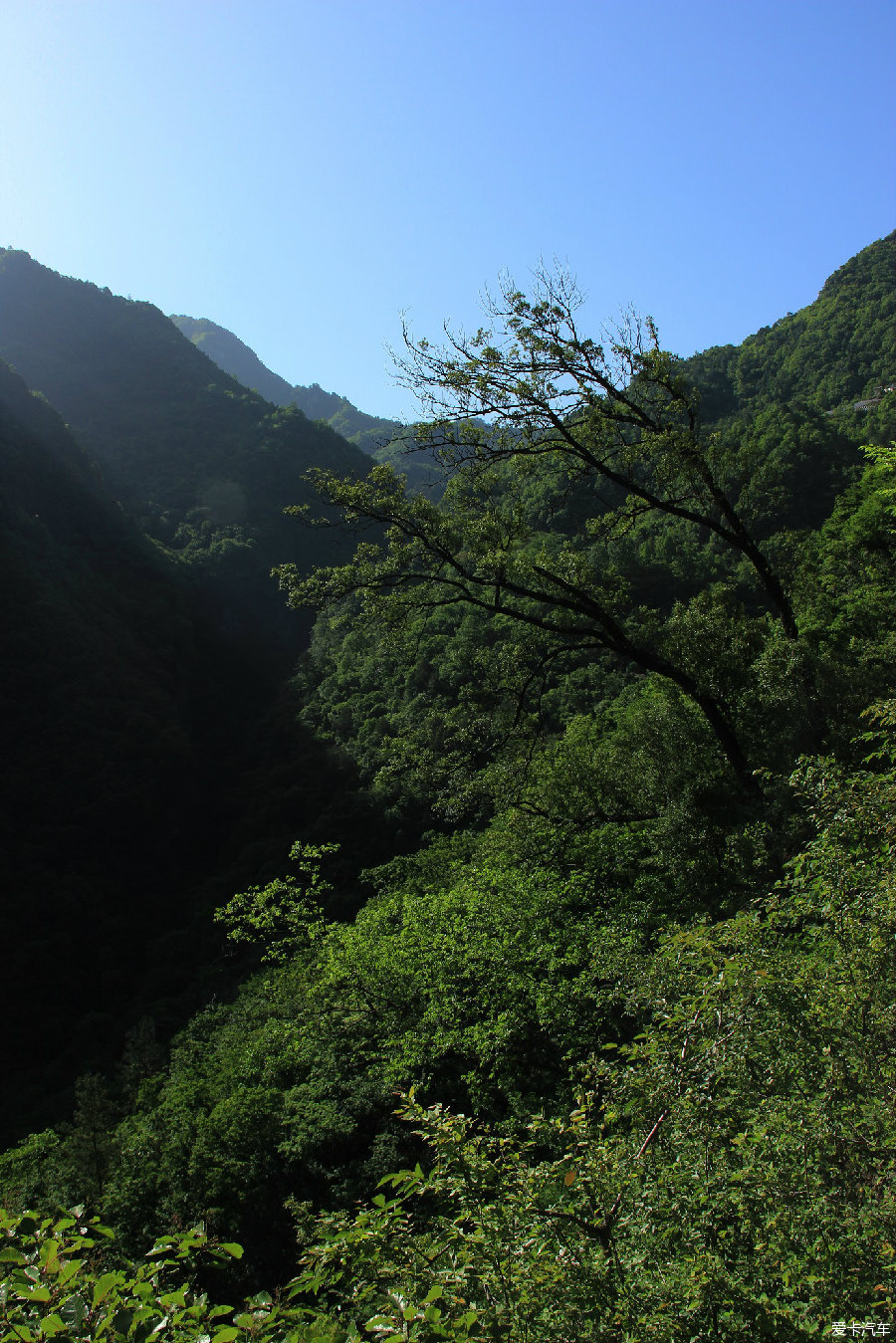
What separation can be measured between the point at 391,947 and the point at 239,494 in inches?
3411

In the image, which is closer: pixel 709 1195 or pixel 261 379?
pixel 709 1195

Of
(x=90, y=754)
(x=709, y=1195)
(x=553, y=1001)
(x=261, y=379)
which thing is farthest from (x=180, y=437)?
(x=709, y=1195)

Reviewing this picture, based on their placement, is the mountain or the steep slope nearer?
the steep slope

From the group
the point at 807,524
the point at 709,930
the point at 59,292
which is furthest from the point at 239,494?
the point at 709,930

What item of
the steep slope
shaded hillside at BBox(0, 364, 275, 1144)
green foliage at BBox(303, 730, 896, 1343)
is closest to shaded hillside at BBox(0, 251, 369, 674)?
shaded hillside at BBox(0, 364, 275, 1144)

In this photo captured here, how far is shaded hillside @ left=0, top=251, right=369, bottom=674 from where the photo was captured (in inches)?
3255

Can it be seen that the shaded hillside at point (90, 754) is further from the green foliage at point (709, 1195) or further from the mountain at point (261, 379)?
the mountain at point (261, 379)

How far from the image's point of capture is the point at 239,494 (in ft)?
293

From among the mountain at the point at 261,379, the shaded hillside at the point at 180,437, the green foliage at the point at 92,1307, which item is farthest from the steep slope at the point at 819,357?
the mountain at the point at 261,379

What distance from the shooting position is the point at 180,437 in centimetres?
9881

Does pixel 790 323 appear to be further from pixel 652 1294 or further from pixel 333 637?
pixel 652 1294

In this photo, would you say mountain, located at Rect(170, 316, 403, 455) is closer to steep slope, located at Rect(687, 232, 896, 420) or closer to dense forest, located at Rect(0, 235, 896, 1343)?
steep slope, located at Rect(687, 232, 896, 420)

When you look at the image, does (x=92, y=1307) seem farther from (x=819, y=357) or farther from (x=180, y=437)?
(x=180, y=437)

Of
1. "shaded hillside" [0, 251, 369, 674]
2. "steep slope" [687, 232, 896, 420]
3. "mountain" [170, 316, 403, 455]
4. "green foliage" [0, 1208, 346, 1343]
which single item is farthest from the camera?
"mountain" [170, 316, 403, 455]
